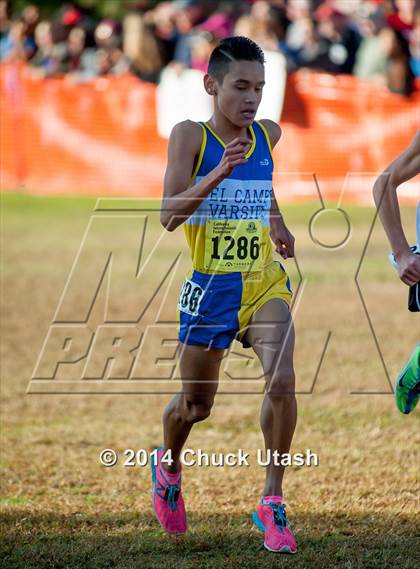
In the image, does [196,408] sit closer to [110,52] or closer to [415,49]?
[415,49]

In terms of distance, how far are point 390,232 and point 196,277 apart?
834mm

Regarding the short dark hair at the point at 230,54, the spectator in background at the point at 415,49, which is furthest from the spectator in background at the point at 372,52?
the short dark hair at the point at 230,54

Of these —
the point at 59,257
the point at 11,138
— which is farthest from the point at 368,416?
the point at 11,138

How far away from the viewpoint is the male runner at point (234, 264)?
4.52m

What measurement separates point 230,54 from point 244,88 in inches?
6.4

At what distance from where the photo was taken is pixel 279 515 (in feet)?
14.9

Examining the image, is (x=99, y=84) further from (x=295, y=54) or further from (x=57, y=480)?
(x=57, y=480)

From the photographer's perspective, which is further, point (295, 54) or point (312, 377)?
point (295, 54)

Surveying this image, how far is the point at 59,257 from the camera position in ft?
42.4

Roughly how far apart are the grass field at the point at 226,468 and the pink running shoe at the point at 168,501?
0.06 metres

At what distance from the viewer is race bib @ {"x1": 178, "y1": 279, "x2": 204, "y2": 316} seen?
462 cm

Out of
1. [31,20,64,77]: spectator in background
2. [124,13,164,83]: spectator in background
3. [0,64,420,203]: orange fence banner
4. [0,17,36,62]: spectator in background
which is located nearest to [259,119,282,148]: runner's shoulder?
[0,64,420,203]: orange fence banner
